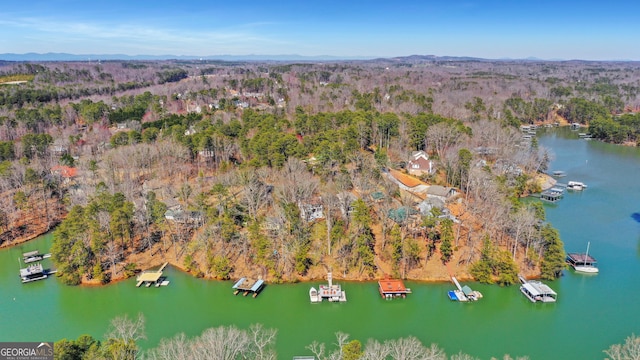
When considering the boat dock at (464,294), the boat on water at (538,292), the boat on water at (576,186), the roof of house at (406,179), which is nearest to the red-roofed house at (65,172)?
the roof of house at (406,179)

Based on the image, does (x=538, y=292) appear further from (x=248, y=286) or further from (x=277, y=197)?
(x=277, y=197)

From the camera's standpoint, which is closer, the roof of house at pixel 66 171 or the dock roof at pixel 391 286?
the dock roof at pixel 391 286

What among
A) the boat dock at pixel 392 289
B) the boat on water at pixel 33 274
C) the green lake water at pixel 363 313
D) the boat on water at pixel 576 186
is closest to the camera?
the green lake water at pixel 363 313

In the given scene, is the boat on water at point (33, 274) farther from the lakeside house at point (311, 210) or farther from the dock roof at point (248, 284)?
the lakeside house at point (311, 210)

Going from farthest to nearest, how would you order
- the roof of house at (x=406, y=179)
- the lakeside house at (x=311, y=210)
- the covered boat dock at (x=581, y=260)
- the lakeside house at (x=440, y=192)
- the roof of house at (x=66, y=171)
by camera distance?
the roof of house at (x=66, y=171) → the roof of house at (x=406, y=179) → the lakeside house at (x=440, y=192) → the lakeside house at (x=311, y=210) → the covered boat dock at (x=581, y=260)

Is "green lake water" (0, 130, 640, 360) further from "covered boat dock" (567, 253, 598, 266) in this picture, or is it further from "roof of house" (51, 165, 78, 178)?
"roof of house" (51, 165, 78, 178)

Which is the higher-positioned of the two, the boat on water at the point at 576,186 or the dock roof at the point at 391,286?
the boat on water at the point at 576,186

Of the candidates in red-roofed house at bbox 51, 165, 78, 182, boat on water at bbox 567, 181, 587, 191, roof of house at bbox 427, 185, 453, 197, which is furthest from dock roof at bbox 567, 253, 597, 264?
red-roofed house at bbox 51, 165, 78, 182
